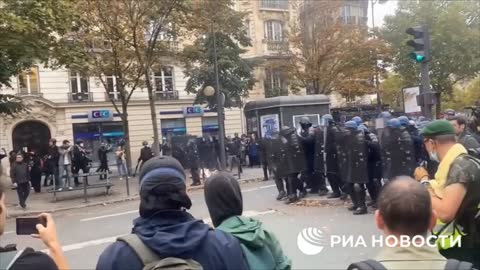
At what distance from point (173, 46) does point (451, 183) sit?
75.3 ft

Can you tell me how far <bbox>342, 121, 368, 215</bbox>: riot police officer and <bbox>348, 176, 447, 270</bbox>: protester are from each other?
8.23m

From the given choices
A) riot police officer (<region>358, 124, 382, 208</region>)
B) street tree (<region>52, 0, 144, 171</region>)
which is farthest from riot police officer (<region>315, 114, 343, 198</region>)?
street tree (<region>52, 0, 144, 171</region>)

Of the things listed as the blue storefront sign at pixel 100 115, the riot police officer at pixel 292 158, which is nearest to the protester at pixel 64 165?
the riot police officer at pixel 292 158

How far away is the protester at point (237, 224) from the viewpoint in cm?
282

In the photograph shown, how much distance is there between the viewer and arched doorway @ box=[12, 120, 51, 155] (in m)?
32.7

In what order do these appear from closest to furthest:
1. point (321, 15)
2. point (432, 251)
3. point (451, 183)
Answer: point (432, 251) < point (451, 183) < point (321, 15)

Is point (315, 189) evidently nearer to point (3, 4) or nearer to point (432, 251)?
point (3, 4)

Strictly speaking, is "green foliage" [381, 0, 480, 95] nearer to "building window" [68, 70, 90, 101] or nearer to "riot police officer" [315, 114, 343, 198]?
"building window" [68, 70, 90, 101]

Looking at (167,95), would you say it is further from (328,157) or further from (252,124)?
(328,157)

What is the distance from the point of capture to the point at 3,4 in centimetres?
1466

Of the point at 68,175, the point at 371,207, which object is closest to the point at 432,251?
the point at 371,207

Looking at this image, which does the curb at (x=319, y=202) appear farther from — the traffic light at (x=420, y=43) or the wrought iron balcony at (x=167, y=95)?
the wrought iron balcony at (x=167, y=95)

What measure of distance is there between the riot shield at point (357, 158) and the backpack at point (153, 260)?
846 cm

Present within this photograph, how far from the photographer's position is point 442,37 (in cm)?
3578
